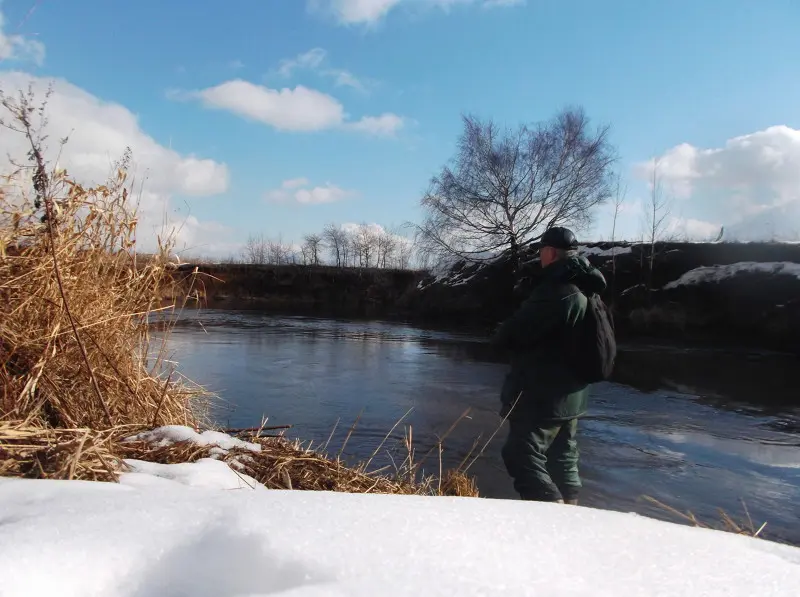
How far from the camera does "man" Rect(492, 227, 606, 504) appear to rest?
3.39 metres

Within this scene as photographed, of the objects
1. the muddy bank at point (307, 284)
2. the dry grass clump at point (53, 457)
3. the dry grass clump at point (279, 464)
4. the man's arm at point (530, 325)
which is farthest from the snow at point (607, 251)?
the dry grass clump at point (53, 457)

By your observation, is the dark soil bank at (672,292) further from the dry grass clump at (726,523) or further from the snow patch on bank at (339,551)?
the snow patch on bank at (339,551)

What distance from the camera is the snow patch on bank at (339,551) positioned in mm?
1011

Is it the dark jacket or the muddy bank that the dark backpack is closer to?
the dark jacket

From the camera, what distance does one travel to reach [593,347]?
3.34 metres

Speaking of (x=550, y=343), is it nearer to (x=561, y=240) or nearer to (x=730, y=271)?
(x=561, y=240)

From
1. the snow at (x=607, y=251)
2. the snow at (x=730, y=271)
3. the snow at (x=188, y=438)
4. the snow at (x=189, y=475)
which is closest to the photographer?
the snow at (x=189, y=475)

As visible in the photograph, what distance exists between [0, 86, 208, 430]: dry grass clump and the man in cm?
207

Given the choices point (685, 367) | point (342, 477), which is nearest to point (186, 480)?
point (342, 477)

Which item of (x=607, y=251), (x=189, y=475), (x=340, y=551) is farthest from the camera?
(x=607, y=251)

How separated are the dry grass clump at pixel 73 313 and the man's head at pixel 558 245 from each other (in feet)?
8.05

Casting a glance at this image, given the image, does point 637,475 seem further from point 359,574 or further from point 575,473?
point 359,574

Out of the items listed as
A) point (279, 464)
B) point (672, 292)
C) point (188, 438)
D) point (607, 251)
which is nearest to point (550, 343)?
point (279, 464)

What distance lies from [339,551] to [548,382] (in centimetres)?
254
